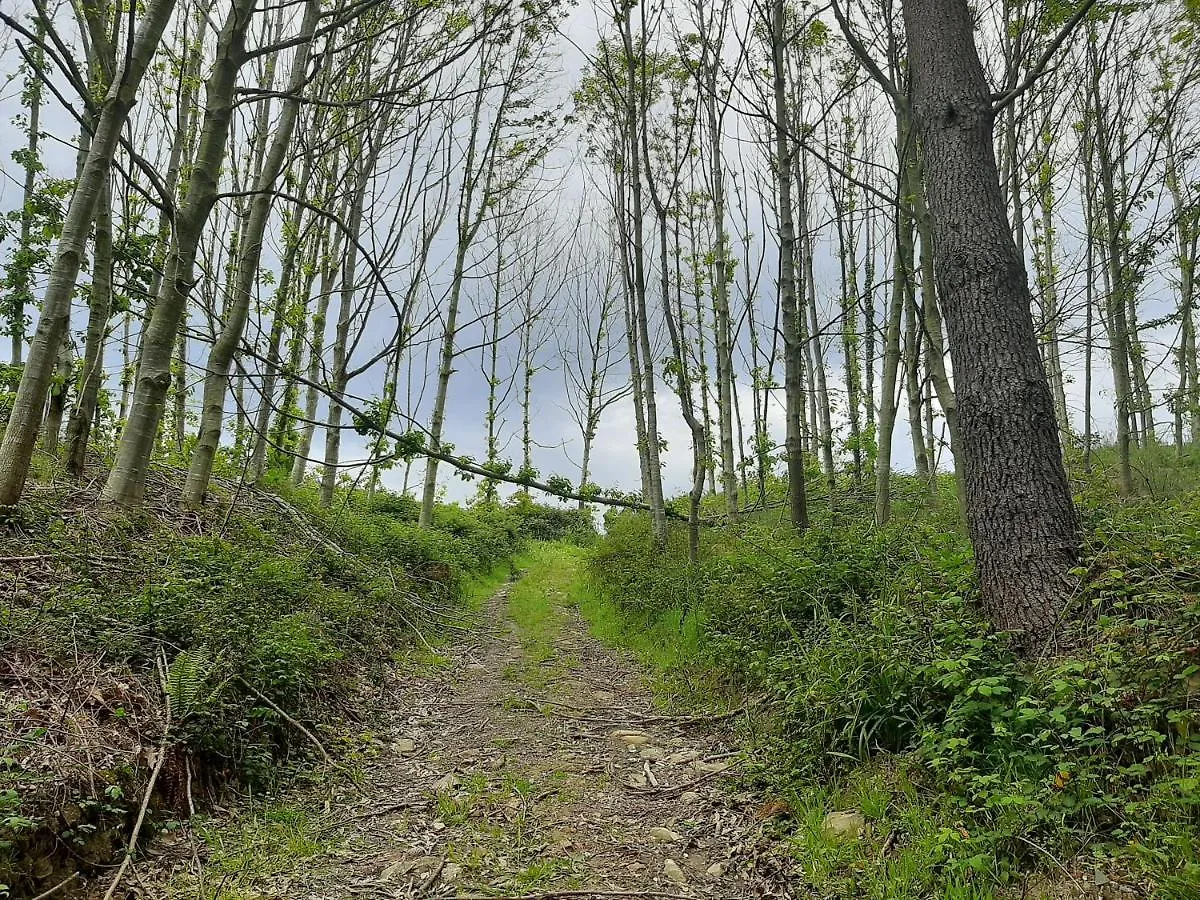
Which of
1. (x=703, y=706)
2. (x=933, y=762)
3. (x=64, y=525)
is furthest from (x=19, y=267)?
(x=933, y=762)

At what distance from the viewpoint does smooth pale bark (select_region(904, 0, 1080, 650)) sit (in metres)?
3.43

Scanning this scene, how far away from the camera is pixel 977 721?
2.95 meters

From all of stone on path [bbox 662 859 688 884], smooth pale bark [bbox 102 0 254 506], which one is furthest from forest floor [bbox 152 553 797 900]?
smooth pale bark [bbox 102 0 254 506]

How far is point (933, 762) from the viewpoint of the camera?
2787mm

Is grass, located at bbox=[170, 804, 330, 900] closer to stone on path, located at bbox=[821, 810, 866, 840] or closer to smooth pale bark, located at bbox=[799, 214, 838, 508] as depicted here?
stone on path, located at bbox=[821, 810, 866, 840]

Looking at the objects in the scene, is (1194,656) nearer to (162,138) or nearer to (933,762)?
(933,762)

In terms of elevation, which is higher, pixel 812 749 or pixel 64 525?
pixel 64 525

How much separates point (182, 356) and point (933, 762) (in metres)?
14.3

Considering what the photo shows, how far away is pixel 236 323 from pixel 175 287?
114 centimetres

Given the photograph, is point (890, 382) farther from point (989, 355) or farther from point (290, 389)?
point (290, 389)

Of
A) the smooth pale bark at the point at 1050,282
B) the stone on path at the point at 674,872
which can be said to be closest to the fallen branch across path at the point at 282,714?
the stone on path at the point at 674,872

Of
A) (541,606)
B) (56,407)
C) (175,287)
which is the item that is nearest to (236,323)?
(175,287)

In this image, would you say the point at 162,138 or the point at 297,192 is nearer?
the point at 297,192

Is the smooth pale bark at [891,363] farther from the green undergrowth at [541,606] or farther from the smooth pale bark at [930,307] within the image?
the green undergrowth at [541,606]
